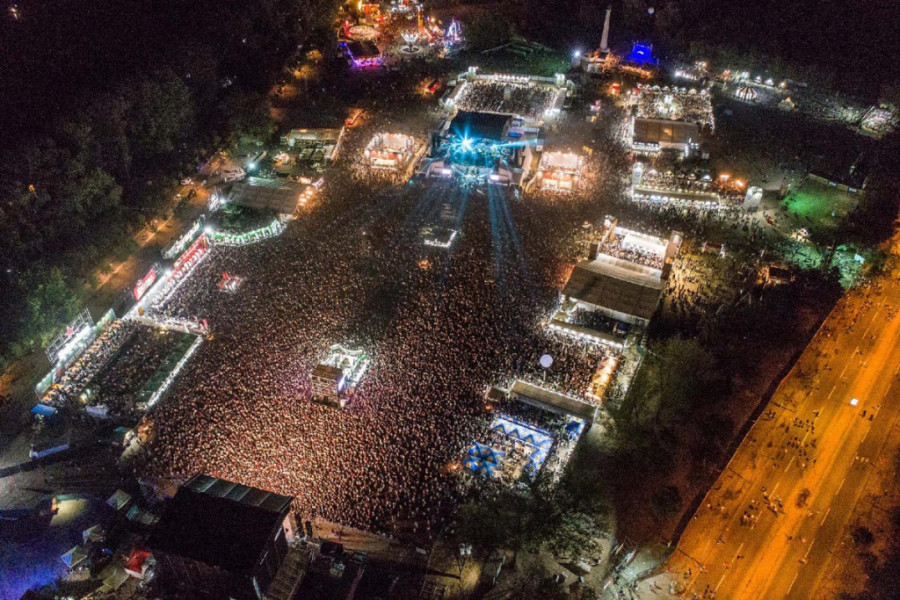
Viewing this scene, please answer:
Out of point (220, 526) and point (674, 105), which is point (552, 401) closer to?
point (220, 526)

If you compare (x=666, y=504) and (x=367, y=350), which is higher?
(x=367, y=350)

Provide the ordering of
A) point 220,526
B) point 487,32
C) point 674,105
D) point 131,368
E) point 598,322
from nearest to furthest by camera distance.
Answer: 1. point 220,526
2. point 131,368
3. point 598,322
4. point 674,105
5. point 487,32

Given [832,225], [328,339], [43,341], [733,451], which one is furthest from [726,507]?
[43,341]

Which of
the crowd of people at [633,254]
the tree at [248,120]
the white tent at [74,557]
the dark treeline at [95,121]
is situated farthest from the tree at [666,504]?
the tree at [248,120]

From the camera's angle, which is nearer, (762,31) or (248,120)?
(248,120)

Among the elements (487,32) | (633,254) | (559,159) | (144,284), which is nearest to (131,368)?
(144,284)

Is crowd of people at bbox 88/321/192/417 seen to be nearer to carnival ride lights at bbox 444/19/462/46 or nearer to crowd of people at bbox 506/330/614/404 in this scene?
crowd of people at bbox 506/330/614/404

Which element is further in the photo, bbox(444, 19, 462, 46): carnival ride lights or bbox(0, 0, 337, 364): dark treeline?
bbox(444, 19, 462, 46): carnival ride lights

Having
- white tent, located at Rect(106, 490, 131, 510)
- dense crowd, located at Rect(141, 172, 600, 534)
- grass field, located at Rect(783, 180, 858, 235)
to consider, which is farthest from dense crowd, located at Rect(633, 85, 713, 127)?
white tent, located at Rect(106, 490, 131, 510)
